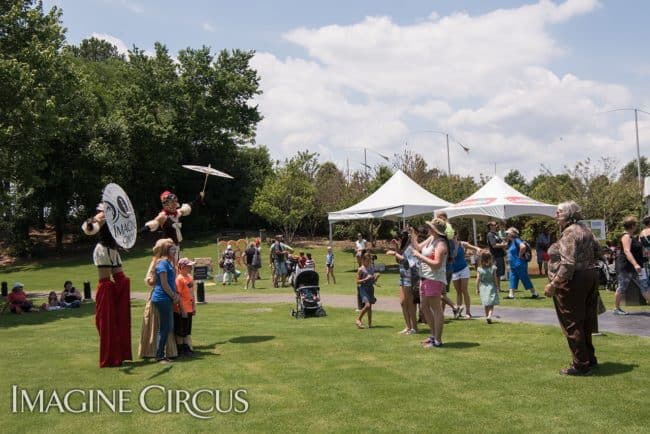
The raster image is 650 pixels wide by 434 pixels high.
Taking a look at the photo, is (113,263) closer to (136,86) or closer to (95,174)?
(95,174)

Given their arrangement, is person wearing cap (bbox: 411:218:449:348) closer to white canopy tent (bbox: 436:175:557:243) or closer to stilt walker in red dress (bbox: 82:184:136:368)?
stilt walker in red dress (bbox: 82:184:136:368)

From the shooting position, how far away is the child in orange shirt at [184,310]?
877 centimetres

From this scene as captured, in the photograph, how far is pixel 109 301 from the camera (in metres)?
8.22

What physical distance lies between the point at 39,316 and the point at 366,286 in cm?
1007

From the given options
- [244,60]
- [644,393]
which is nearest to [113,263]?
[644,393]

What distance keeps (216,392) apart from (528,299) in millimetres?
9999

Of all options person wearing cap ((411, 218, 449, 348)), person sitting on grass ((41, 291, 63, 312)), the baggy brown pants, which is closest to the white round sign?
person wearing cap ((411, 218, 449, 348))

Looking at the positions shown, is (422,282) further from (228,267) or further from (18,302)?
(228,267)

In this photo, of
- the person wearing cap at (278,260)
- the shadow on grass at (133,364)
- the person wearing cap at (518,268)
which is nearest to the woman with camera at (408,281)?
the shadow on grass at (133,364)

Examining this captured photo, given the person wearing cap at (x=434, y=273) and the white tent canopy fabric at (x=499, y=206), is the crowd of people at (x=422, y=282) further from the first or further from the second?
the white tent canopy fabric at (x=499, y=206)

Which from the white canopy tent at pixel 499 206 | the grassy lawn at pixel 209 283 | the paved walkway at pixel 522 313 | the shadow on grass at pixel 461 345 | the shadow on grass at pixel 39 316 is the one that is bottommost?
the shadow on grass at pixel 39 316

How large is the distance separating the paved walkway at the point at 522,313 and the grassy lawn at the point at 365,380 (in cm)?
82

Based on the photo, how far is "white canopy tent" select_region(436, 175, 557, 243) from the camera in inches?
871

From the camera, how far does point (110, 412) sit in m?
6.12
